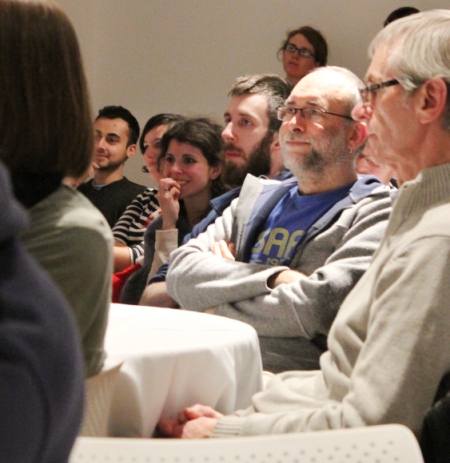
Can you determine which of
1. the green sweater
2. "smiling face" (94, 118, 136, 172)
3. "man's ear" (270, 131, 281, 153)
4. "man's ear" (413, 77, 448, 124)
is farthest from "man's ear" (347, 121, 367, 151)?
"smiling face" (94, 118, 136, 172)

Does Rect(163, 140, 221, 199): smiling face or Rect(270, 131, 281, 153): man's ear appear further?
Rect(163, 140, 221, 199): smiling face

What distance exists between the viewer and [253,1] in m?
6.06

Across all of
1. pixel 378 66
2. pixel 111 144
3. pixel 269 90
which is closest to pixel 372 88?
pixel 378 66

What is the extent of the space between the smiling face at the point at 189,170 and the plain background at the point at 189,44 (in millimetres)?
2508

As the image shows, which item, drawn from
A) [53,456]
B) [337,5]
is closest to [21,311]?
[53,456]

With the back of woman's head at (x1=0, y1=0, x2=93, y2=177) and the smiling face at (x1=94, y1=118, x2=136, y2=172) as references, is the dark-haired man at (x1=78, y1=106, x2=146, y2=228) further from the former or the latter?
the back of woman's head at (x1=0, y1=0, x2=93, y2=177)

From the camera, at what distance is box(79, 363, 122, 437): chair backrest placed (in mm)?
1297

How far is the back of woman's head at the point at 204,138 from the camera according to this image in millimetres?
3529

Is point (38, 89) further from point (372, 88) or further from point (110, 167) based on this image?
point (110, 167)

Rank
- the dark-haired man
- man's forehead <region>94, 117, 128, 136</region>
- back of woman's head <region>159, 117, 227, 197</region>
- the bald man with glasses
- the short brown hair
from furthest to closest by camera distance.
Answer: man's forehead <region>94, 117, 128, 136</region> < the dark-haired man < back of woman's head <region>159, 117, 227, 197</region> < the short brown hair < the bald man with glasses

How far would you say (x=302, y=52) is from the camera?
5520 millimetres

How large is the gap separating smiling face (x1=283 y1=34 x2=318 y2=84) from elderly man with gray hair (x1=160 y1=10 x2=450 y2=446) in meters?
3.80

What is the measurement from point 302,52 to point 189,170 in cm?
239

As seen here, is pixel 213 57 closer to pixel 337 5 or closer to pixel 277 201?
pixel 337 5
